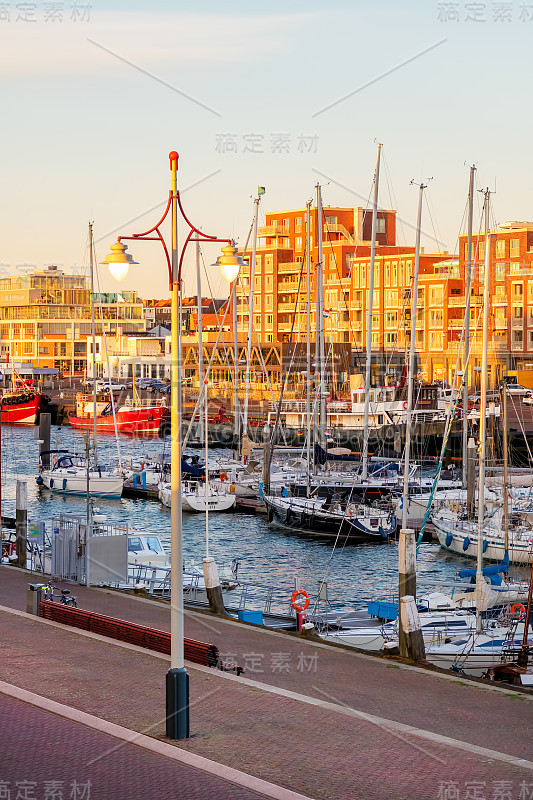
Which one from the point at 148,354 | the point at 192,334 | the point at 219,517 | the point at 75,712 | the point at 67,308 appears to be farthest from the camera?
the point at 67,308

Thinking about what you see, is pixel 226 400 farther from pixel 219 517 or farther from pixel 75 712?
pixel 75 712

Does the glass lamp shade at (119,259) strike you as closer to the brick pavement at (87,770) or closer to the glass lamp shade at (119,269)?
the glass lamp shade at (119,269)

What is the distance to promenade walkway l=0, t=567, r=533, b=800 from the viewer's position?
12266 millimetres

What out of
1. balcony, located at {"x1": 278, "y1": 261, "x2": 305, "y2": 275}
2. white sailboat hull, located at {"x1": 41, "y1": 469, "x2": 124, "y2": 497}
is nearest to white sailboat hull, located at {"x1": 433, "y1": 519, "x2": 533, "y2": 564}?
white sailboat hull, located at {"x1": 41, "y1": 469, "x2": 124, "y2": 497}

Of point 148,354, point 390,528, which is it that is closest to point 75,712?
point 390,528

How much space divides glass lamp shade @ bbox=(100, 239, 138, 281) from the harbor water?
1896 cm

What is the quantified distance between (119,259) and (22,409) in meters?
105

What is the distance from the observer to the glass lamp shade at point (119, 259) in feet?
40.7

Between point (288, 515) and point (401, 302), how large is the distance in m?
60.4

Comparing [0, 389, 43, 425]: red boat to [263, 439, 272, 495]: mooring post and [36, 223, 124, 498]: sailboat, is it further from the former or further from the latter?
[263, 439, 272, 495]: mooring post

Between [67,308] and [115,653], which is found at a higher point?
[67,308]

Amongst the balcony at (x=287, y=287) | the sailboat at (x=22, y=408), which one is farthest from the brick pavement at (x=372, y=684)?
the sailboat at (x=22, y=408)

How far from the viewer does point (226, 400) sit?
10094 centimetres

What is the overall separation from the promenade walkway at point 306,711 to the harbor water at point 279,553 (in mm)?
12286
